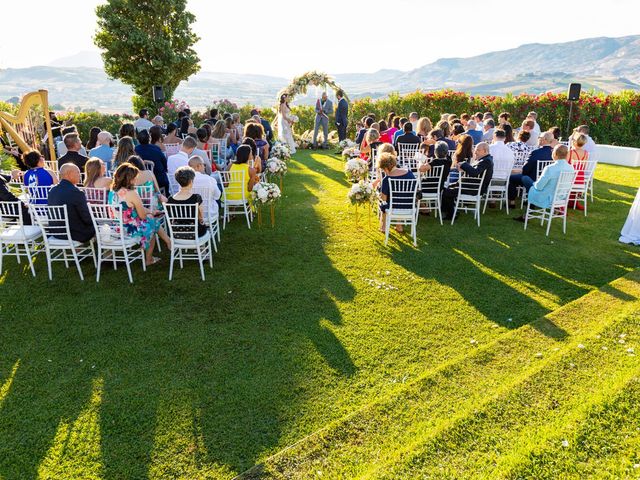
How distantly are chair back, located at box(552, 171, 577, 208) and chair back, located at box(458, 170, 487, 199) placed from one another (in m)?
1.19

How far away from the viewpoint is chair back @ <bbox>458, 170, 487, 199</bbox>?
26.0ft

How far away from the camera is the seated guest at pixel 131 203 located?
5730mm

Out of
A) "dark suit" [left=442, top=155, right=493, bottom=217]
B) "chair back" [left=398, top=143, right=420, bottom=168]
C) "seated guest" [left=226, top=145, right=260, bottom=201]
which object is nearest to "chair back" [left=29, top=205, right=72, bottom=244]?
"seated guest" [left=226, top=145, right=260, bottom=201]

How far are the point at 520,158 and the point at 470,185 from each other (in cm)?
208

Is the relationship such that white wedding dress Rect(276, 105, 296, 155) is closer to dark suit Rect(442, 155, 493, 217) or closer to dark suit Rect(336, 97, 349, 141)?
dark suit Rect(336, 97, 349, 141)

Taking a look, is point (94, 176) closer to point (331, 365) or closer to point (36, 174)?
point (36, 174)

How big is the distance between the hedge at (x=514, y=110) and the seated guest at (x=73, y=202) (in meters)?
11.9

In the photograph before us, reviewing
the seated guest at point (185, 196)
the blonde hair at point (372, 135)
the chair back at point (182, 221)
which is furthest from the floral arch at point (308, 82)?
the chair back at point (182, 221)

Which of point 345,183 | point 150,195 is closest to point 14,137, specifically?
point 150,195

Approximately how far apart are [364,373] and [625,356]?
247 cm

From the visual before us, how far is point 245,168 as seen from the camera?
25.8 feet

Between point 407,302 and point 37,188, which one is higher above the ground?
point 37,188

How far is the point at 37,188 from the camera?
638cm

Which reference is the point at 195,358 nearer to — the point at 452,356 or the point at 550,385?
the point at 452,356
